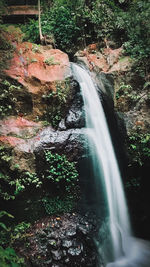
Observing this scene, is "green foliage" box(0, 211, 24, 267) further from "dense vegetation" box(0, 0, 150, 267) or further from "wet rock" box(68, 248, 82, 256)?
"wet rock" box(68, 248, 82, 256)

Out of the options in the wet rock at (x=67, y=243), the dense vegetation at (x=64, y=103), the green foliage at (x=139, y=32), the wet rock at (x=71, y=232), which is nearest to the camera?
the wet rock at (x=67, y=243)

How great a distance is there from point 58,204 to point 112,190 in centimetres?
168

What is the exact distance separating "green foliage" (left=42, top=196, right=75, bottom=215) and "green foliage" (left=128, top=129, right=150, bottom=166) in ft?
7.57

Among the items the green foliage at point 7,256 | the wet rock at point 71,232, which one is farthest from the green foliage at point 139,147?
the green foliage at point 7,256

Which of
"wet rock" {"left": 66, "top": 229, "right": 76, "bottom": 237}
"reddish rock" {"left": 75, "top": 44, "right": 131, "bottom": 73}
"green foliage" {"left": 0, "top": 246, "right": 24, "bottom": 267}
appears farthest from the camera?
"reddish rock" {"left": 75, "top": 44, "right": 131, "bottom": 73}

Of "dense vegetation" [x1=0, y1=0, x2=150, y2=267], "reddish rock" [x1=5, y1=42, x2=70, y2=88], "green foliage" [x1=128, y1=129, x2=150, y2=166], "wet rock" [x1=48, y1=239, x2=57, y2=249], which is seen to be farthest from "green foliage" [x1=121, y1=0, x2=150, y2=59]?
"wet rock" [x1=48, y1=239, x2=57, y2=249]

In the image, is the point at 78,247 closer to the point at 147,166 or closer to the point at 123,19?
the point at 147,166

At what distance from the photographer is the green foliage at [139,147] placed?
5398mm

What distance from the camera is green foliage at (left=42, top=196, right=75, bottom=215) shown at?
15.8 ft

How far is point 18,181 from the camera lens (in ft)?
14.4

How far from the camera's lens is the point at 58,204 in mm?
4914

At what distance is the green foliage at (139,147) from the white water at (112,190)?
669 millimetres

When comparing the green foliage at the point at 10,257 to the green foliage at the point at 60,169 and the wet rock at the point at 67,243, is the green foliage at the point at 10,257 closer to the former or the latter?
the wet rock at the point at 67,243

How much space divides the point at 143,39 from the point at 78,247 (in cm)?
708
